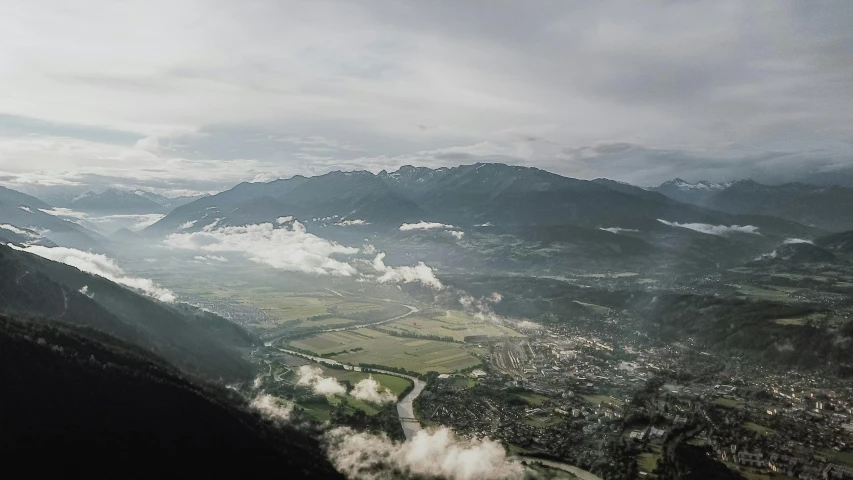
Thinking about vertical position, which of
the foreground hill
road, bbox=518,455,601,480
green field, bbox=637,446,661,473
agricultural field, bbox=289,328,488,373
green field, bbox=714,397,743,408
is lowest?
road, bbox=518,455,601,480

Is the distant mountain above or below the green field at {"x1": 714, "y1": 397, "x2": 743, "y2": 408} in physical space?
above

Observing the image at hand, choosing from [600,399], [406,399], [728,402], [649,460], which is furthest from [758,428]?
[406,399]

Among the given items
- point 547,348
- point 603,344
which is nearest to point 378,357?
point 547,348

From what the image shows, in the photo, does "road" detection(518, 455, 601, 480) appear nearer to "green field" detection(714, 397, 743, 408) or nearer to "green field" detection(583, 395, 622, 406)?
"green field" detection(583, 395, 622, 406)

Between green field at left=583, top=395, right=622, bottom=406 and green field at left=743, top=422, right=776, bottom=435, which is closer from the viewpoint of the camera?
green field at left=743, top=422, right=776, bottom=435

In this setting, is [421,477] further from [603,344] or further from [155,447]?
[603,344]

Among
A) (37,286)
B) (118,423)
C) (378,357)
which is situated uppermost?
Answer: (37,286)

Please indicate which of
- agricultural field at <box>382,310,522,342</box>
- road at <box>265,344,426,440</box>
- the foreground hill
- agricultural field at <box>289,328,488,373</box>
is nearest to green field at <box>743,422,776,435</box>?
road at <box>265,344,426,440</box>

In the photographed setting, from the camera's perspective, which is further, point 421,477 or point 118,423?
point 421,477
